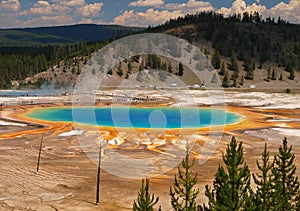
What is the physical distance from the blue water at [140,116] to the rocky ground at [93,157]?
440cm

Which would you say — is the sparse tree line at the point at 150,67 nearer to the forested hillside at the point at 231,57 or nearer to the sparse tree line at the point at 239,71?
the forested hillside at the point at 231,57

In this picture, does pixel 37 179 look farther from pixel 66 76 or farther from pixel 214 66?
pixel 214 66

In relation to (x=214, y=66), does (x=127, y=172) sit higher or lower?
lower

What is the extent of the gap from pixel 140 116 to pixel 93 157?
29641 millimetres

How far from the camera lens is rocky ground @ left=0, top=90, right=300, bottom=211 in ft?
88.4

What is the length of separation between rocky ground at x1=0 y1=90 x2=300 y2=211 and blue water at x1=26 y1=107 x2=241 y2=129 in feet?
14.4

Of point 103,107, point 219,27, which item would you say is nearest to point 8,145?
point 103,107

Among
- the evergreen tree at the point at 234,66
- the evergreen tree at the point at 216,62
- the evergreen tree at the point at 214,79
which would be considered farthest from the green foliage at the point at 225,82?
the evergreen tree at the point at 216,62

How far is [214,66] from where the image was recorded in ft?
518

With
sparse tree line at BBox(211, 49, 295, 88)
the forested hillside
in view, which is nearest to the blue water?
the forested hillside

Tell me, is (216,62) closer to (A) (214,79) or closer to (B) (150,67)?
(A) (214,79)

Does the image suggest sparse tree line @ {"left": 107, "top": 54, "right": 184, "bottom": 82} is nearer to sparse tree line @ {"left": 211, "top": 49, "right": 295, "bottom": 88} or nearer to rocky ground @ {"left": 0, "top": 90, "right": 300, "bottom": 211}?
sparse tree line @ {"left": 211, "top": 49, "right": 295, "bottom": 88}

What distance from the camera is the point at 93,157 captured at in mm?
37812

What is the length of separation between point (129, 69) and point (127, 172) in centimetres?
11805
